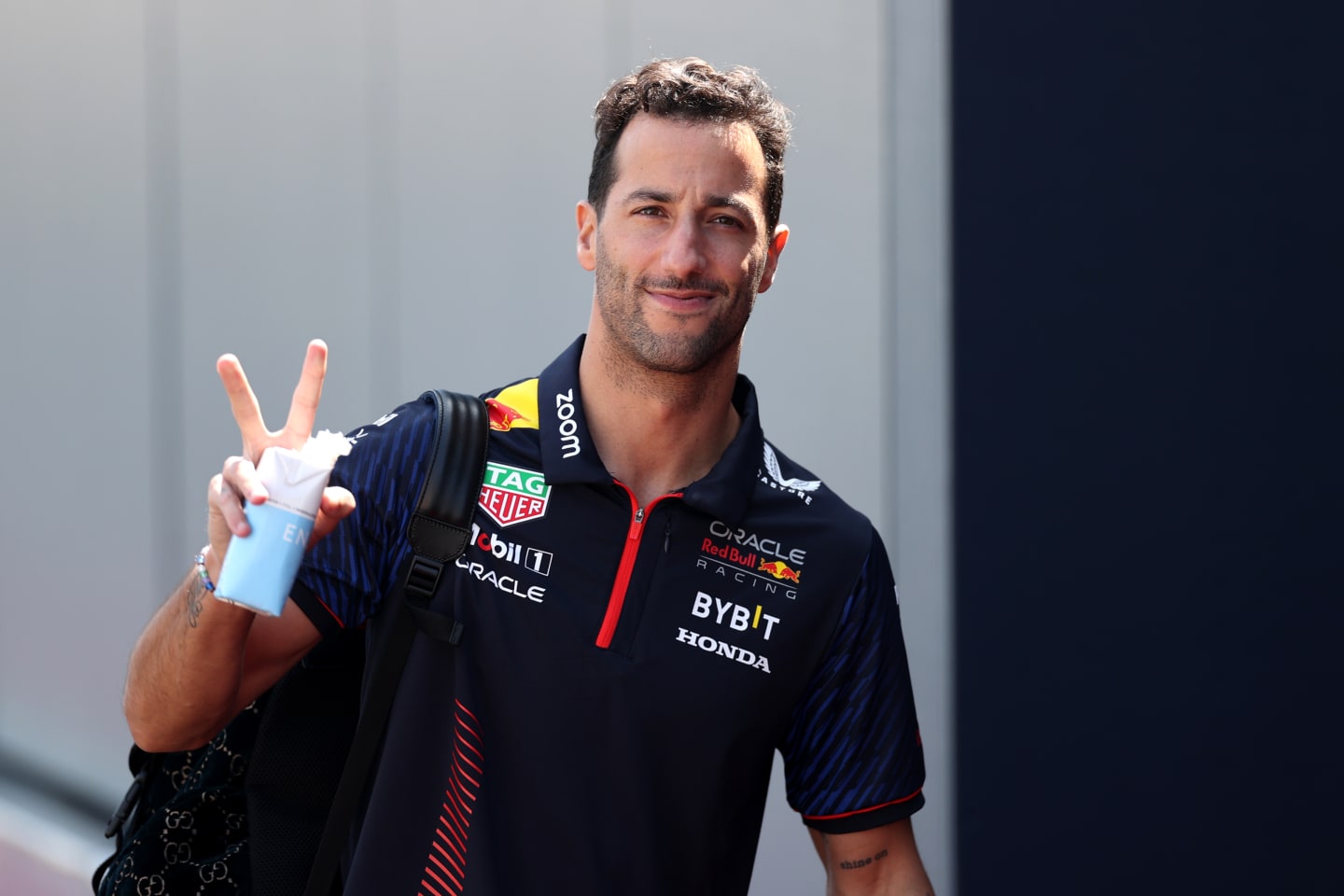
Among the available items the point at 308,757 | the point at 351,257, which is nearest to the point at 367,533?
the point at 308,757

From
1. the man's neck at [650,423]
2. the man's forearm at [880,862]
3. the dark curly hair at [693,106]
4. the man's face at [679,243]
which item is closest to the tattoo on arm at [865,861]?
the man's forearm at [880,862]

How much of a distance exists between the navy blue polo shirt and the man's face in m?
0.17

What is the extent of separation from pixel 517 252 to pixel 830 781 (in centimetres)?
240

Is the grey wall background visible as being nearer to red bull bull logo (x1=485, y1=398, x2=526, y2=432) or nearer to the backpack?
red bull bull logo (x1=485, y1=398, x2=526, y2=432)

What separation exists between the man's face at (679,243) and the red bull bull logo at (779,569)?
34 centimetres

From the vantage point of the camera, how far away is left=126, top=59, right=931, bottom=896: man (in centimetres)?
204

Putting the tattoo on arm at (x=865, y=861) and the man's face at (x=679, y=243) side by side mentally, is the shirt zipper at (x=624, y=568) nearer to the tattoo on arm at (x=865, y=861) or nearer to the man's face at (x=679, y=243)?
the man's face at (x=679, y=243)

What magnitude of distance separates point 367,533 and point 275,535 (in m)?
0.36

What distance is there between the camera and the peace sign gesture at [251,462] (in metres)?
1.73

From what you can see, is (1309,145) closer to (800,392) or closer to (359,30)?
(800,392)

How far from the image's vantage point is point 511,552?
2125 mm

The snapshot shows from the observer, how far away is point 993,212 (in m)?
3.13

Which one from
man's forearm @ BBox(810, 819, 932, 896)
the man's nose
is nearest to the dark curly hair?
the man's nose

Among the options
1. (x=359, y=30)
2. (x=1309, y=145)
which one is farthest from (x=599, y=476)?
(x=359, y=30)
